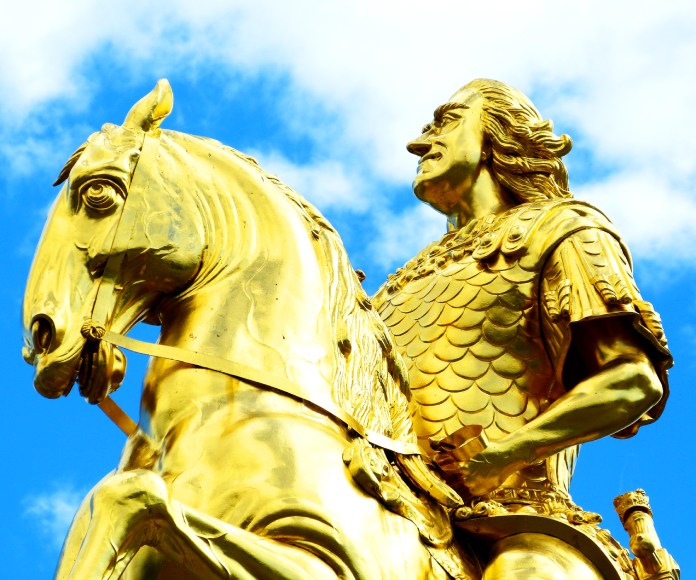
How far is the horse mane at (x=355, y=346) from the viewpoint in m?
5.28

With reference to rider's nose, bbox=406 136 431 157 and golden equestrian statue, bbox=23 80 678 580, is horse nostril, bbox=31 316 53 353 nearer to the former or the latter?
golden equestrian statue, bbox=23 80 678 580

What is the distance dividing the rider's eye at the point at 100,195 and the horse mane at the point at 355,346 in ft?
1.34

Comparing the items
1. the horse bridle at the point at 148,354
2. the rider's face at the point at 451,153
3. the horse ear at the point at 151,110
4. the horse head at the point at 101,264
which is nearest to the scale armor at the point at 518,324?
the rider's face at the point at 451,153

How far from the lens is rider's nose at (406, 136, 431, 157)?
7.05 metres

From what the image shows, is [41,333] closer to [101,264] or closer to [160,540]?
[101,264]

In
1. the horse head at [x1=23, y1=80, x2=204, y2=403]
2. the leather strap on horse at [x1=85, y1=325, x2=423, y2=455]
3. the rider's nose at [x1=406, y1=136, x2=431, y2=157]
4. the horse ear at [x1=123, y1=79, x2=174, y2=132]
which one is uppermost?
the rider's nose at [x1=406, y1=136, x2=431, y2=157]

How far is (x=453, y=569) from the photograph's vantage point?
5258 millimetres

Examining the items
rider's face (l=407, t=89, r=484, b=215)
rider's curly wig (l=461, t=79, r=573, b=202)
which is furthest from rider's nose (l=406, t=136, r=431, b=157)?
rider's curly wig (l=461, t=79, r=573, b=202)

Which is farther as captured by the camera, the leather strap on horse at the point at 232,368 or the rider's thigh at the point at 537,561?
the rider's thigh at the point at 537,561

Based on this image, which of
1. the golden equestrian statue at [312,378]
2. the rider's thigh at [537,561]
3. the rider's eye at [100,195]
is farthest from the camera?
the rider's thigh at [537,561]

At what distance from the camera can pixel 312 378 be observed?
16.8ft

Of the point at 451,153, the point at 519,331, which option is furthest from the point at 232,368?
the point at 451,153

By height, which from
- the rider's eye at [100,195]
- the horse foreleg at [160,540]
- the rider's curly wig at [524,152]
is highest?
the rider's curly wig at [524,152]

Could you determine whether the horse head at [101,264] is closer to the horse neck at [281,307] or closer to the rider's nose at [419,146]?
the horse neck at [281,307]
